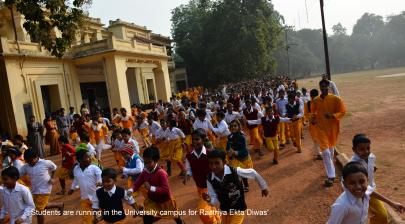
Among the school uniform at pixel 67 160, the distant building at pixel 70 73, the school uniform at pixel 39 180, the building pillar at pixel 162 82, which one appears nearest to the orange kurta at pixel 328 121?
the school uniform at pixel 39 180

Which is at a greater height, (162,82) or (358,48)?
(358,48)

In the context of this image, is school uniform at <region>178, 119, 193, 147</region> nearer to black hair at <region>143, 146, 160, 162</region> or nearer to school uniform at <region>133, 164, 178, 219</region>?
school uniform at <region>133, 164, 178, 219</region>

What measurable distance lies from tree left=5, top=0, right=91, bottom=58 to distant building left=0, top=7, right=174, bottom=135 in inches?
157

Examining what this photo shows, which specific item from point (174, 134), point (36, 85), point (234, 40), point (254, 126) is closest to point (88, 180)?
point (174, 134)

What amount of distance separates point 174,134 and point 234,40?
3097 cm

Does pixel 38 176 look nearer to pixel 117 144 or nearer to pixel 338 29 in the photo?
pixel 117 144

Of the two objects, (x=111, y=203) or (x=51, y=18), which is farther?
(x=51, y=18)

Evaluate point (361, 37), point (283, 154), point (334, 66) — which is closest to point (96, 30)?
point (283, 154)

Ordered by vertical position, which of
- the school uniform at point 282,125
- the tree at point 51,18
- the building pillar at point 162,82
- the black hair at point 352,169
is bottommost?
the school uniform at point 282,125

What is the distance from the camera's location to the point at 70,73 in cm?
2019

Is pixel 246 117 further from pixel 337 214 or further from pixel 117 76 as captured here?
pixel 117 76

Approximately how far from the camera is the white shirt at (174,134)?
8.27 m

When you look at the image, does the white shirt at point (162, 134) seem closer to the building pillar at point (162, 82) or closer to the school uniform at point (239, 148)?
the school uniform at point (239, 148)

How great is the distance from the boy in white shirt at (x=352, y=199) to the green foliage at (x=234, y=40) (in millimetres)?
34833
